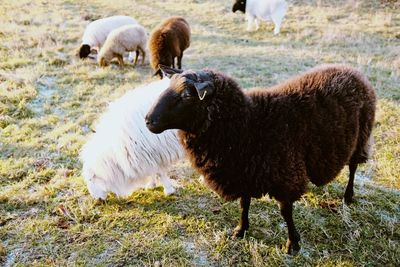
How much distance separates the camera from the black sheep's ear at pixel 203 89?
2828 millimetres

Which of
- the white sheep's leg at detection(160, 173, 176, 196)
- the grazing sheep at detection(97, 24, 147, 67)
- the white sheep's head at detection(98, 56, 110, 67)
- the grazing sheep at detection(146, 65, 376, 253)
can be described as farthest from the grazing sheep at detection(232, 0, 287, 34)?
the grazing sheep at detection(146, 65, 376, 253)

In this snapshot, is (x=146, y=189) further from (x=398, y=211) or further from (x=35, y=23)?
(x=35, y=23)

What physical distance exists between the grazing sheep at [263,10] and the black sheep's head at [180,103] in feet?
35.9

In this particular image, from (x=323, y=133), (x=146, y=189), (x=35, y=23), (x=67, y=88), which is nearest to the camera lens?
(x=323, y=133)

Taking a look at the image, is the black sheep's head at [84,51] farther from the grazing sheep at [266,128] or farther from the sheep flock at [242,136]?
the grazing sheep at [266,128]

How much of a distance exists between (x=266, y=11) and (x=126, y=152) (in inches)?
421

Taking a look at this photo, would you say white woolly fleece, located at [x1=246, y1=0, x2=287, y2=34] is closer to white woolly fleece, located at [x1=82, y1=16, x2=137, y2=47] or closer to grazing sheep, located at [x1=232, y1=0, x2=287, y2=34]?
grazing sheep, located at [x1=232, y1=0, x2=287, y2=34]

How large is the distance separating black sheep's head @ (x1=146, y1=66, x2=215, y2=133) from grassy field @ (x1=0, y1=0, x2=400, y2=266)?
1462mm

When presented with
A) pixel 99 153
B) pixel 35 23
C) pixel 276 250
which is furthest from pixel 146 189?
pixel 35 23

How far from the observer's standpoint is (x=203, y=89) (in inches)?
113

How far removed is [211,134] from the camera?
321cm

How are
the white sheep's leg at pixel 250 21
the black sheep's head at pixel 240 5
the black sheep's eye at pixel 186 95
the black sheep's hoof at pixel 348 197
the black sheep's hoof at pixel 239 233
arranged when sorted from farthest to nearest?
the black sheep's head at pixel 240 5 → the white sheep's leg at pixel 250 21 → the black sheep's hoof at pixel 348 197 → the black sheep's hoof at pixel 239 233 → the black sheep's eye at pixel 186 95

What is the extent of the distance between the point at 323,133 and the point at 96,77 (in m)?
6.53

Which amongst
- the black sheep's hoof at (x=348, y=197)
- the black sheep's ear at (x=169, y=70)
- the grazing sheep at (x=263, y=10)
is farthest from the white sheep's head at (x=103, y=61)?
the black sheep's hoof at (x=348, y=197)
